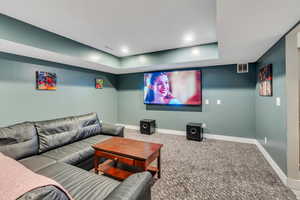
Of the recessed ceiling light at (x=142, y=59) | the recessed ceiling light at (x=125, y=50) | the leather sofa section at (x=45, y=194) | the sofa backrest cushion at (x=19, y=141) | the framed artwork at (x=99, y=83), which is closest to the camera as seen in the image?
the leather sofa section at (x=45, y=194)

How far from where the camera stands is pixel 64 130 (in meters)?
2.42

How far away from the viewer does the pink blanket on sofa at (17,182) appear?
602mm

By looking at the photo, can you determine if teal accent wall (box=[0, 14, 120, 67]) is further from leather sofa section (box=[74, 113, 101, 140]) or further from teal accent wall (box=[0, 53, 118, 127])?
leather sofa section (box=[74, 113, 101, 140])

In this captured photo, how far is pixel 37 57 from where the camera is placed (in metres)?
3.04

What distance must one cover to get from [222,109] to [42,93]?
4.80 m

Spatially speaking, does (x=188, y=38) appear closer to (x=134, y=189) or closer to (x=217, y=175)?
(x=217, y=175)

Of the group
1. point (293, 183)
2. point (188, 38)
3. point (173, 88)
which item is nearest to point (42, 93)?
point (173, 88)

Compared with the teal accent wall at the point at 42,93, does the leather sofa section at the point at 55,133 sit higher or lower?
lower

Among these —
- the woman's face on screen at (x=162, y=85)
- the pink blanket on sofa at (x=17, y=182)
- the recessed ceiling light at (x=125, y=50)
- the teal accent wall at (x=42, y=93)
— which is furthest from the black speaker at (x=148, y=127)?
the pink blanket on sofa at (x=17, y=182)

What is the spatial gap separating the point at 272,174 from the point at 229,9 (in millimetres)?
2571

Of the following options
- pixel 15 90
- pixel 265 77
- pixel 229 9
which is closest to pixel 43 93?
pixel 15 90

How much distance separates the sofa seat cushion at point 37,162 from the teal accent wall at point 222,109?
3.39 metres

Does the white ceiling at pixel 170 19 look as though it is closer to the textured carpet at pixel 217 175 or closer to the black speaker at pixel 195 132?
the black speaker at pixel 195 132

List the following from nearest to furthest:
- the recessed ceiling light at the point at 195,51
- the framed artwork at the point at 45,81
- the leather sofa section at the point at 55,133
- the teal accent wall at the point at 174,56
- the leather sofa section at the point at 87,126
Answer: the leather sofa section at the point at 55,133 < the leather sofa section at the point at 87,126 < the framed artwork at the point at 45,81 < the teal accent wall at the point at 174,56 < the recessed ceiling light at the point at 195,51
